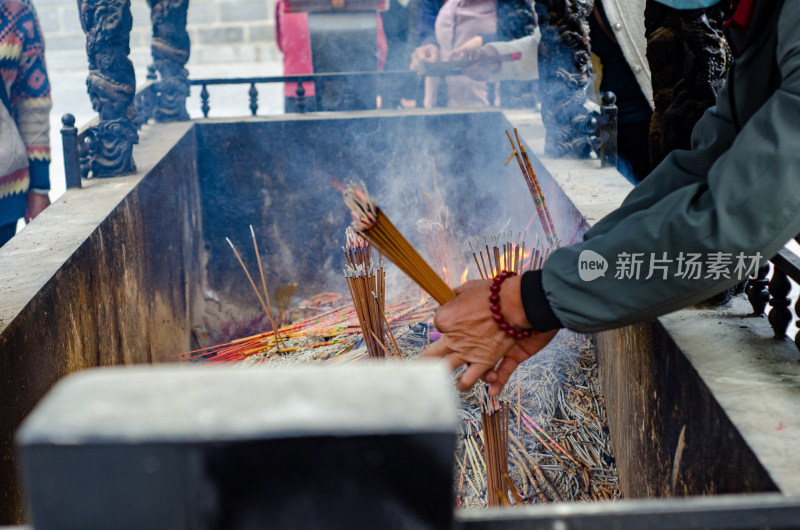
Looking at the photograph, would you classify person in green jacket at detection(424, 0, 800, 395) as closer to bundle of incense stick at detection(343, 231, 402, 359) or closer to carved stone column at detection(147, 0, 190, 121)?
bundle of incense stick at detection(343, 231, 402, 359)

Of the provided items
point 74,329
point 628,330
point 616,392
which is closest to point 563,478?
point 616,392

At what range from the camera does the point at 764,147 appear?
4.11ft

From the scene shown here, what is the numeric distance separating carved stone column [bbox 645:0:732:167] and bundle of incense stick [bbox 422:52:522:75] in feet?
10.2

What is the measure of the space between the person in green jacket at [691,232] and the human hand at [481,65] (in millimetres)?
3632

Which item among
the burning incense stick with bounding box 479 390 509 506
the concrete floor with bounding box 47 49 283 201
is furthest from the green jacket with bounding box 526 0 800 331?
the concrete floor with bounding box 47 49 283 201

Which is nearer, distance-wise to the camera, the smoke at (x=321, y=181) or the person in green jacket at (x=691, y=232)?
the person in green jacket at (x=691, y=232)

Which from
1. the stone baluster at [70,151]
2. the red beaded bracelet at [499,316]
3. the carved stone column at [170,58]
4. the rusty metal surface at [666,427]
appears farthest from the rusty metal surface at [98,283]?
the rusty metal surface at [666,427]

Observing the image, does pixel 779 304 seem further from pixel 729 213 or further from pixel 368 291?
pixel 368 291

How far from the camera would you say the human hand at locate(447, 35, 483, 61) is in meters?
5.47

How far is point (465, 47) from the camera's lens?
18.2 ft

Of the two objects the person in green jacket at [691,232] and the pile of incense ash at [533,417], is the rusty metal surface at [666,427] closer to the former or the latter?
the pile of incense ash at [533,417]

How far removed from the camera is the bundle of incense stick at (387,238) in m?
1.68

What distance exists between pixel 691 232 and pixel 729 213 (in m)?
0.07

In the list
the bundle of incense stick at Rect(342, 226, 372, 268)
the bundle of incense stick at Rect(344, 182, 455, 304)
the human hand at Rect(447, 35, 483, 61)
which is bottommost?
the bundle of incense stick at Rect(342, 226, 372, 268)
